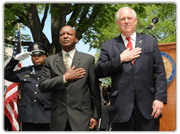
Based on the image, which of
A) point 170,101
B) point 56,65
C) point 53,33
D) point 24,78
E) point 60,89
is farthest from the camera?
point 53,33

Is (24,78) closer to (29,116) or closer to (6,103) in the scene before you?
(29,116)

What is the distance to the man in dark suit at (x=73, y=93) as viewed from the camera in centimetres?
307

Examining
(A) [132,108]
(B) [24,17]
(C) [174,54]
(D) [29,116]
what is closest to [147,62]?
(A) [132,108]

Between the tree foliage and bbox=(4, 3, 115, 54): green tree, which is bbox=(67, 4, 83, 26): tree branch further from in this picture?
the tree foliage

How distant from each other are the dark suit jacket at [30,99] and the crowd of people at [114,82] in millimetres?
1036

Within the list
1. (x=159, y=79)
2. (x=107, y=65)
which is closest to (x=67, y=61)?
(x=107, y=65)

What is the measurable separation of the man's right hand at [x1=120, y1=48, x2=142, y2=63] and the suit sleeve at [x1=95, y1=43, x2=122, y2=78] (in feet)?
0.20

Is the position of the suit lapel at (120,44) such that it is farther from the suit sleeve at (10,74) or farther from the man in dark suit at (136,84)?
the suit sleeve at (10,74)

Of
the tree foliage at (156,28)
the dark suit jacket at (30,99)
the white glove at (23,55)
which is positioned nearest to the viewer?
the dark suit jacket at (30,99)

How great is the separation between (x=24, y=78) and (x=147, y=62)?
2.69 meters

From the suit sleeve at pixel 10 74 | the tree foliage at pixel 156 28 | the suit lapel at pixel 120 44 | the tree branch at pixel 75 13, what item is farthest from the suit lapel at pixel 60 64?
the tree foliage at pixel 156 28

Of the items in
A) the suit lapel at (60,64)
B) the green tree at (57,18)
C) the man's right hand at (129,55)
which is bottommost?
the suit lapel at (60,64)

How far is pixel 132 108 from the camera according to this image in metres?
2.68

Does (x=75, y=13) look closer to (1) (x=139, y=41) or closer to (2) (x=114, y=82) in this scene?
(1) (x=139, y=41)
